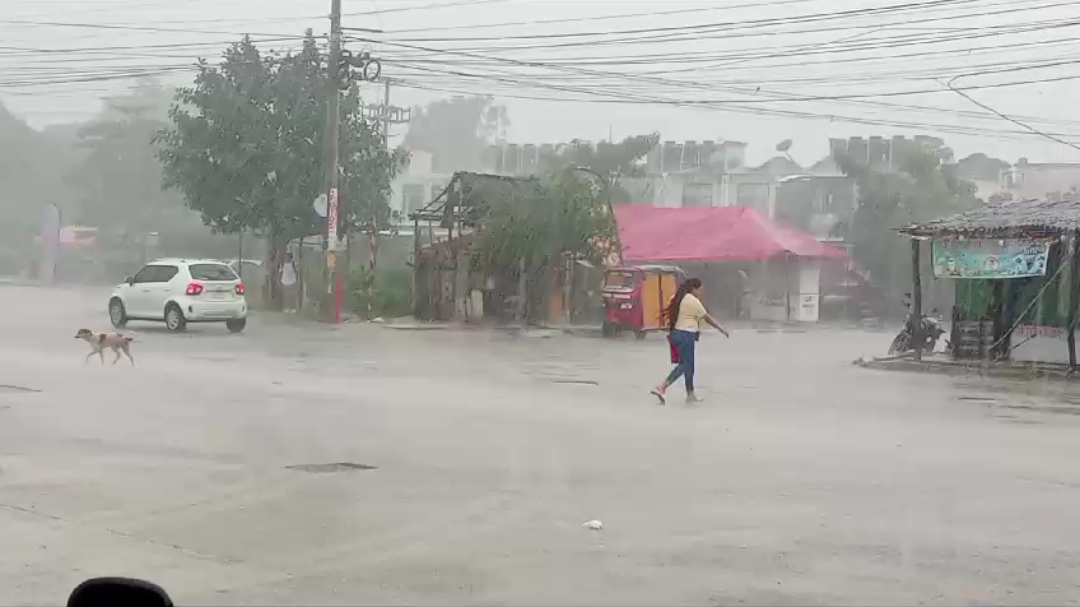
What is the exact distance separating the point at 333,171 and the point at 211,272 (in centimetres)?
562

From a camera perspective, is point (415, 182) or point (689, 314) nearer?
point (689, 314)

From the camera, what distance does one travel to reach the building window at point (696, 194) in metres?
58.2

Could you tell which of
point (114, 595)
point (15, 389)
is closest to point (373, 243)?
point (15, 389)

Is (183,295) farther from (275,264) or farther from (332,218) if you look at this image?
(275,264)

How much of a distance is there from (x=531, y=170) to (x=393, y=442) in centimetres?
3079

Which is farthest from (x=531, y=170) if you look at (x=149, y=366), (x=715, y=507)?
(x=715, y=507)

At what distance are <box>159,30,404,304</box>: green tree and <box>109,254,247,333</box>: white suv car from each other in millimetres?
10042

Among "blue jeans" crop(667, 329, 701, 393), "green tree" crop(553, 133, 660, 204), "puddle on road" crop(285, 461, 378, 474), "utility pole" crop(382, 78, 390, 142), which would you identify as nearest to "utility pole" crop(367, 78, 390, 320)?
"utility pole" crop(382, 78, 390, 142)

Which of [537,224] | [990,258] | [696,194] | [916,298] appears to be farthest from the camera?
[696,194]

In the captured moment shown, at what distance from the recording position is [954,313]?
97.0 ft

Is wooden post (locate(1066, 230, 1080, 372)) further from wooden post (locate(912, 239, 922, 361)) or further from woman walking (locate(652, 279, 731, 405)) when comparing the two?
woman walking (locate(652, 279, 731, 405))

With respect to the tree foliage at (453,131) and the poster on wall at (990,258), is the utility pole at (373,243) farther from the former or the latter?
the poster on wall at (990,258)

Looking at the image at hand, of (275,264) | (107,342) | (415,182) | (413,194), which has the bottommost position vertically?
(107,342)

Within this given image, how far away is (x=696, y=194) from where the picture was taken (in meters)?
58.7
